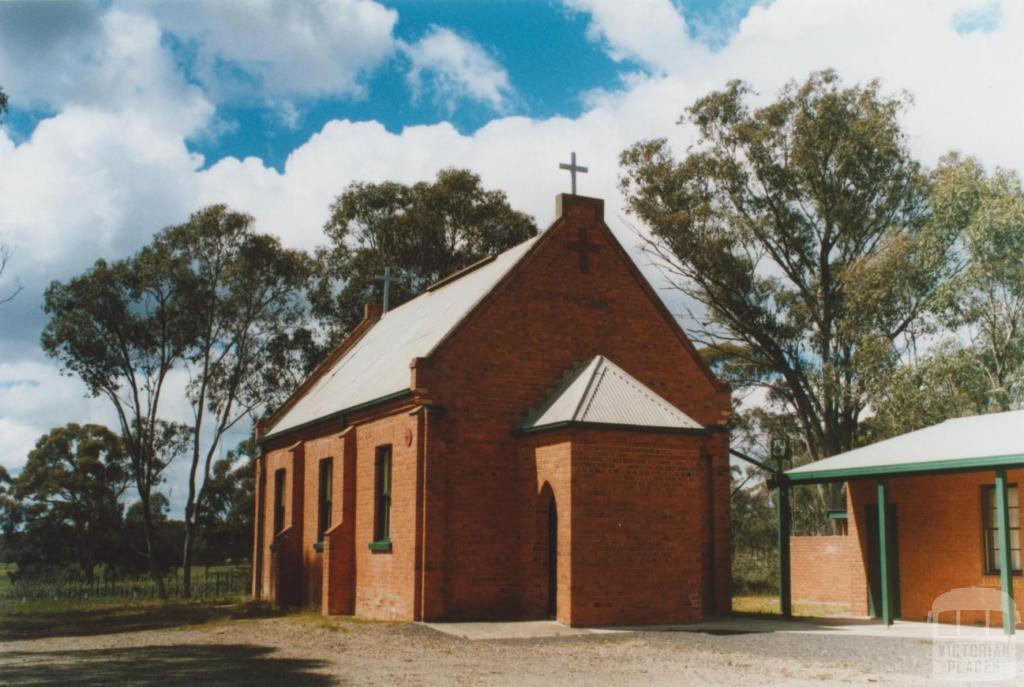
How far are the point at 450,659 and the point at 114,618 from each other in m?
15.7

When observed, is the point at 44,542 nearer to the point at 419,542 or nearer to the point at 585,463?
the point at 419,542

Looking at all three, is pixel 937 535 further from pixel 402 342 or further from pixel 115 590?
pixel 115 590

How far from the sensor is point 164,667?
1343 centimetres

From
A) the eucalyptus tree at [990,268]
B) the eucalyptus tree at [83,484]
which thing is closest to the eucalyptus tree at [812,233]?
the eucalyptus tree at [990,268]

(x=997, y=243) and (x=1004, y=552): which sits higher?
(x=997, y=243)

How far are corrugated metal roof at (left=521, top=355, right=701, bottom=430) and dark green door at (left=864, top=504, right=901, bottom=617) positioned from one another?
5.54 meters

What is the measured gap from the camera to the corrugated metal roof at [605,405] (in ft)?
60.6

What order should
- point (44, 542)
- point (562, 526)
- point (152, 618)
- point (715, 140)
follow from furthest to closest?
point (44, 542), point (715, 140), point (152, 618), point (562, 526)

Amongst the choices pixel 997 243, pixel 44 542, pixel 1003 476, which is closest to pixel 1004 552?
pixel 1003 476

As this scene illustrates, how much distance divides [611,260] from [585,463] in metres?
6.02

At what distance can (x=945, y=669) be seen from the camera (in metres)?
12.7

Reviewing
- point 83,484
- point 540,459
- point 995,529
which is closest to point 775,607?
point 995,529

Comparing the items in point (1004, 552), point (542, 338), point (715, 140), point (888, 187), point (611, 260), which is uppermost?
point (715, 140)

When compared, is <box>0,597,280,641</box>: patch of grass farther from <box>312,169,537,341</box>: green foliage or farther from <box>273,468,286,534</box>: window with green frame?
<box>312,169,537,341</box>: green foliage
